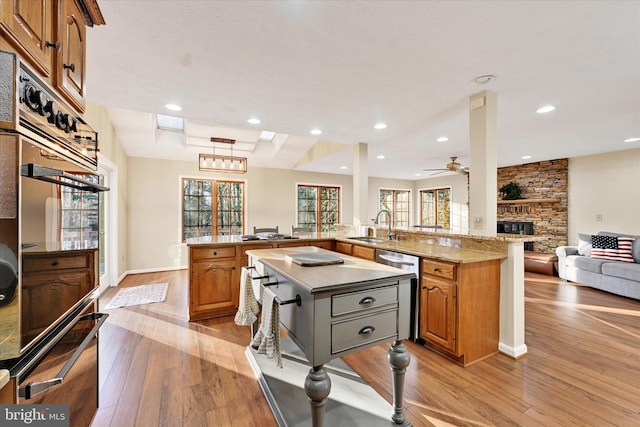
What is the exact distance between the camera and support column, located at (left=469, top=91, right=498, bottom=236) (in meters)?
2.62

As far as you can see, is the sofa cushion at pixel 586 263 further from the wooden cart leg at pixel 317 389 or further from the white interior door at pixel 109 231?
the white interior door at pixel 109 231

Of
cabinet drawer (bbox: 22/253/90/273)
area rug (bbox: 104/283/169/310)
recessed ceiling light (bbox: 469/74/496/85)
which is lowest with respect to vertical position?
area rug (bbox: 104/283/169/310)

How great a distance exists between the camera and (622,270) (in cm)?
391

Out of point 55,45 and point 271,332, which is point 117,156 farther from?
point 271,332

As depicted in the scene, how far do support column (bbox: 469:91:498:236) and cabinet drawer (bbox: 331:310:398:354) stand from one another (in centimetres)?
176

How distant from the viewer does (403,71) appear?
2.28 m

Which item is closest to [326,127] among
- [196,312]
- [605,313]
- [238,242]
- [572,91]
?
[238,242]

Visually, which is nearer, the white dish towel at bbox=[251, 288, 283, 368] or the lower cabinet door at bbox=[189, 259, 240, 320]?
the white dish towel at bbox=[251, 288, 283, 368]

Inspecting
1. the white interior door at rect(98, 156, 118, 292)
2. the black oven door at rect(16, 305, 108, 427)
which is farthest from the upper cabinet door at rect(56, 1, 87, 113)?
the white interior door at rect(98, 156, 118, 292)

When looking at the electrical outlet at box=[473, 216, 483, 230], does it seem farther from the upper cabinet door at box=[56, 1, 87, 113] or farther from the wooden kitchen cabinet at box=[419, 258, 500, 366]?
the upper cabinet door at box=[56, 1, 87, 113]

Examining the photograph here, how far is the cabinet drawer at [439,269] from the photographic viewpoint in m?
2.25

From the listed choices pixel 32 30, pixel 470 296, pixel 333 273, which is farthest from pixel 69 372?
pixel 470 296

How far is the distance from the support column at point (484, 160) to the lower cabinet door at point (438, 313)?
781 millimetres

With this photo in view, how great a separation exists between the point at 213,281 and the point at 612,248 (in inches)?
242
